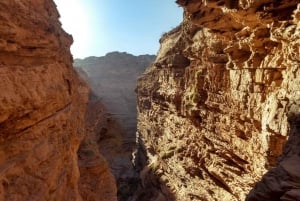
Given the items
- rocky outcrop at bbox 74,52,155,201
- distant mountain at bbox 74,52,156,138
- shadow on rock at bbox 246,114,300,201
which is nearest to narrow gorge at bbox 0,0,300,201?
shadow on rock at bbox 246,114,300,201

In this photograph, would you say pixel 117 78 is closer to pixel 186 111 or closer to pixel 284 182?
pixel 186 111

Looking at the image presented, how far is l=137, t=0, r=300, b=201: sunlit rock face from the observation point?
8.86 metres

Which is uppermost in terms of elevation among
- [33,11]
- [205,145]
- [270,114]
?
[33,11]

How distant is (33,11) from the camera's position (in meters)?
7.25

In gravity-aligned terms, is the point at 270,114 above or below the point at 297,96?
below

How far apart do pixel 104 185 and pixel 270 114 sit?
7898mm

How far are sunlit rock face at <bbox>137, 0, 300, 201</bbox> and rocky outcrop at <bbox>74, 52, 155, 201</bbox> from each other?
17.7 feet

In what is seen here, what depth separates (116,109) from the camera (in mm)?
48312

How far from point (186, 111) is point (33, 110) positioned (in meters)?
13.2

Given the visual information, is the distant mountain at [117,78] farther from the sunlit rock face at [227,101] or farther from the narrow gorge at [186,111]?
the sunlit rock face at [227,101]

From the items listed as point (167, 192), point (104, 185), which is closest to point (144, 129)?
point (167, 192)

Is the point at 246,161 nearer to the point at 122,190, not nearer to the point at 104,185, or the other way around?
the point at 104,185

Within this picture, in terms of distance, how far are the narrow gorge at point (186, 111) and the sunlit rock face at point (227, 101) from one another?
4 centimetres

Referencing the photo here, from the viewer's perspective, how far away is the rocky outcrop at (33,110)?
5203 mm
